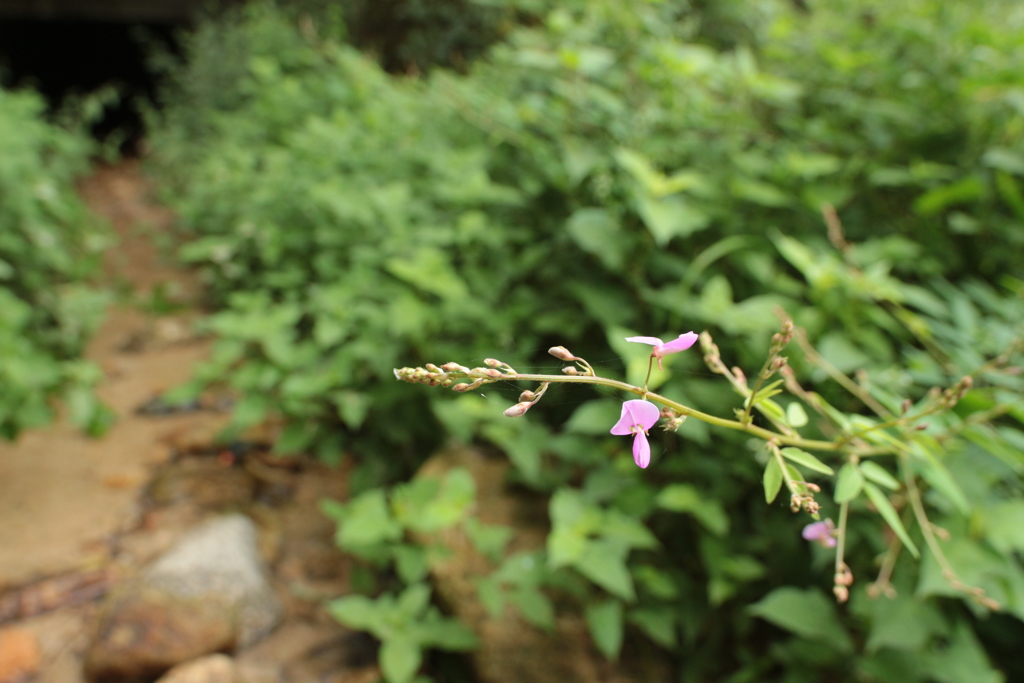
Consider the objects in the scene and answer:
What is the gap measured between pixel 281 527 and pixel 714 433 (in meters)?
1.42

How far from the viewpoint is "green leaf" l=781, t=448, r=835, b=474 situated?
1.78 feet

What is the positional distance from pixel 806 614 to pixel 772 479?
3.13 feet

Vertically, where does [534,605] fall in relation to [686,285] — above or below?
below

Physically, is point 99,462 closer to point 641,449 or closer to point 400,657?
point 400,657

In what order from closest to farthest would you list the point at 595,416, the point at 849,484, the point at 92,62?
the point at 849,484 → the point at 595,416 → the point at 92,62

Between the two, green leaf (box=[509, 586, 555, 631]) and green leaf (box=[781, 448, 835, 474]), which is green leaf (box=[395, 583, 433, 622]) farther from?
green leaf (box=[781, 448, 835, 474])

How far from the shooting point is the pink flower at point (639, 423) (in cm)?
47

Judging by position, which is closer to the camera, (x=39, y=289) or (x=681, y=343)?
(x=681, y=343)

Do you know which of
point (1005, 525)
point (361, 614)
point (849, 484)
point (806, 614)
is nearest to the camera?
point (849, 484)

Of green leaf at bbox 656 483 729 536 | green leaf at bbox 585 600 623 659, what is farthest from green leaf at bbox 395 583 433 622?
green leaf at bbox 656 483 729 536

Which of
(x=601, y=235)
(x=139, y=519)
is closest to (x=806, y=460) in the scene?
(x=601, y=235)

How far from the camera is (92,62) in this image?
22.9 feet

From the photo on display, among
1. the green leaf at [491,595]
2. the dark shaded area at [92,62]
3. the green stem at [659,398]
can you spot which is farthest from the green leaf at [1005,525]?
the dark shaded area at [92,62]

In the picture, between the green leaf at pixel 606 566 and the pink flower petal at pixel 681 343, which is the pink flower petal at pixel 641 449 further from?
the green leaf at pixel 606 566
